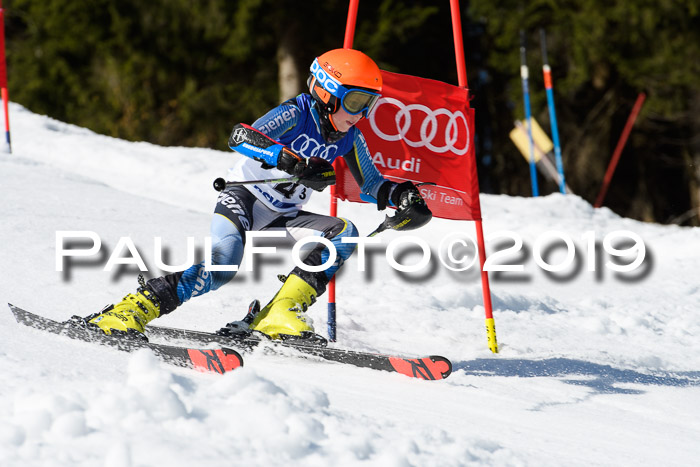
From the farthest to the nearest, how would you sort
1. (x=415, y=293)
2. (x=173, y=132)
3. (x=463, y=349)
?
1. (x=173, y=132)
2. (x=415, y=293)
3. (x=463, y=349)

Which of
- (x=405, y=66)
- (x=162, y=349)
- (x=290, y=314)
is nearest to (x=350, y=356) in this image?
(x=290, y=314)

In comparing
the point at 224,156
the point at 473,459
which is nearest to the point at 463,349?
the point at 473,459

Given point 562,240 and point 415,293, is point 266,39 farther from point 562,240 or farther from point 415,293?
point 415,293

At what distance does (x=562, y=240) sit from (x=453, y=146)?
382 cm

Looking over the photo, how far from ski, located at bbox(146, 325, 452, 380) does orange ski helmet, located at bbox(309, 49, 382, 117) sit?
118 cm

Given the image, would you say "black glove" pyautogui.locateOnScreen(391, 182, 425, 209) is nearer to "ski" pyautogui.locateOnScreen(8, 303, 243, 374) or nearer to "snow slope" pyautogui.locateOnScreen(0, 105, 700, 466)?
"snow slope" pyautogui.locateOnScreen(0, 105, 700, 466)

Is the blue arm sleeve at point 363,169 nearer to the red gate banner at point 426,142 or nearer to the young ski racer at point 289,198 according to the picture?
the young ski racer at point 289,198

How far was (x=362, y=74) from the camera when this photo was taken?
419cm

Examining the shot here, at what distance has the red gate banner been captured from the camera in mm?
5137

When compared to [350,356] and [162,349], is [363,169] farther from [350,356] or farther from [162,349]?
[162,349]

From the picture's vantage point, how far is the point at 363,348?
4910mm

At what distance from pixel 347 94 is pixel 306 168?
47 cm

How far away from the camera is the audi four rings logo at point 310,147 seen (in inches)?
173

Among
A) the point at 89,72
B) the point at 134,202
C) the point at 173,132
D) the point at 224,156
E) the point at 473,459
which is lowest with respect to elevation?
the point at 473,459
